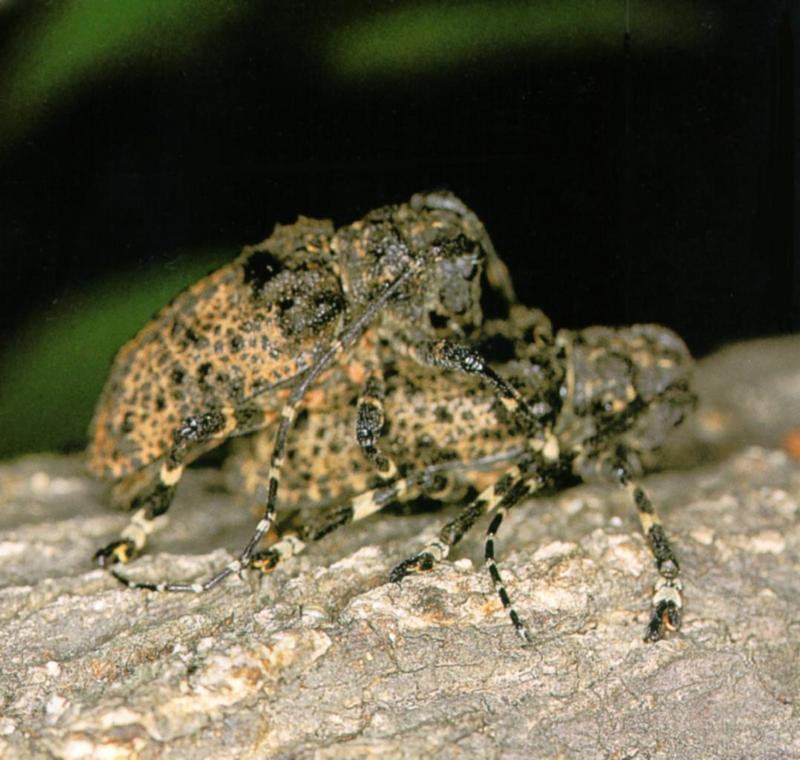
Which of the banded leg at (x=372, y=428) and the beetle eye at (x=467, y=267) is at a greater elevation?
the beetle eye at (x=467, y=267)

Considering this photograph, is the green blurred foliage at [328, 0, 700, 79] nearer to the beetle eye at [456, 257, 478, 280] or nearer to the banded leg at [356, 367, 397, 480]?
the beetle eye at [456, 257, 478, 280]

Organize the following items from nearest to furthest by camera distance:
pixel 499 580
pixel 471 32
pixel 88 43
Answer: pixel 499 580 < pixel 88 43 < pixel 471 32

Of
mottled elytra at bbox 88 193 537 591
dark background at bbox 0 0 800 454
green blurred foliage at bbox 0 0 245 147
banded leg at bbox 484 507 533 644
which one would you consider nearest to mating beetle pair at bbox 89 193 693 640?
mottled elytra at bbox 88 193 537 591

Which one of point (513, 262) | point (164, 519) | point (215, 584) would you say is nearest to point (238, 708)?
point (215, 584)

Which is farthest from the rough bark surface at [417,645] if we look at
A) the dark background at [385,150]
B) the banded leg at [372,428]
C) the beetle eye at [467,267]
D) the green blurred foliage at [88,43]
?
the green blurred foliage at [88,43]

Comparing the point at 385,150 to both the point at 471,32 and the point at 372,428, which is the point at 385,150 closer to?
the point at 471,32

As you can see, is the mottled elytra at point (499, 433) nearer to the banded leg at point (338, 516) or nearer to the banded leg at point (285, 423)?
the banded leg at point (338, 516)

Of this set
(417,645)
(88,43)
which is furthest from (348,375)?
(88,43)
